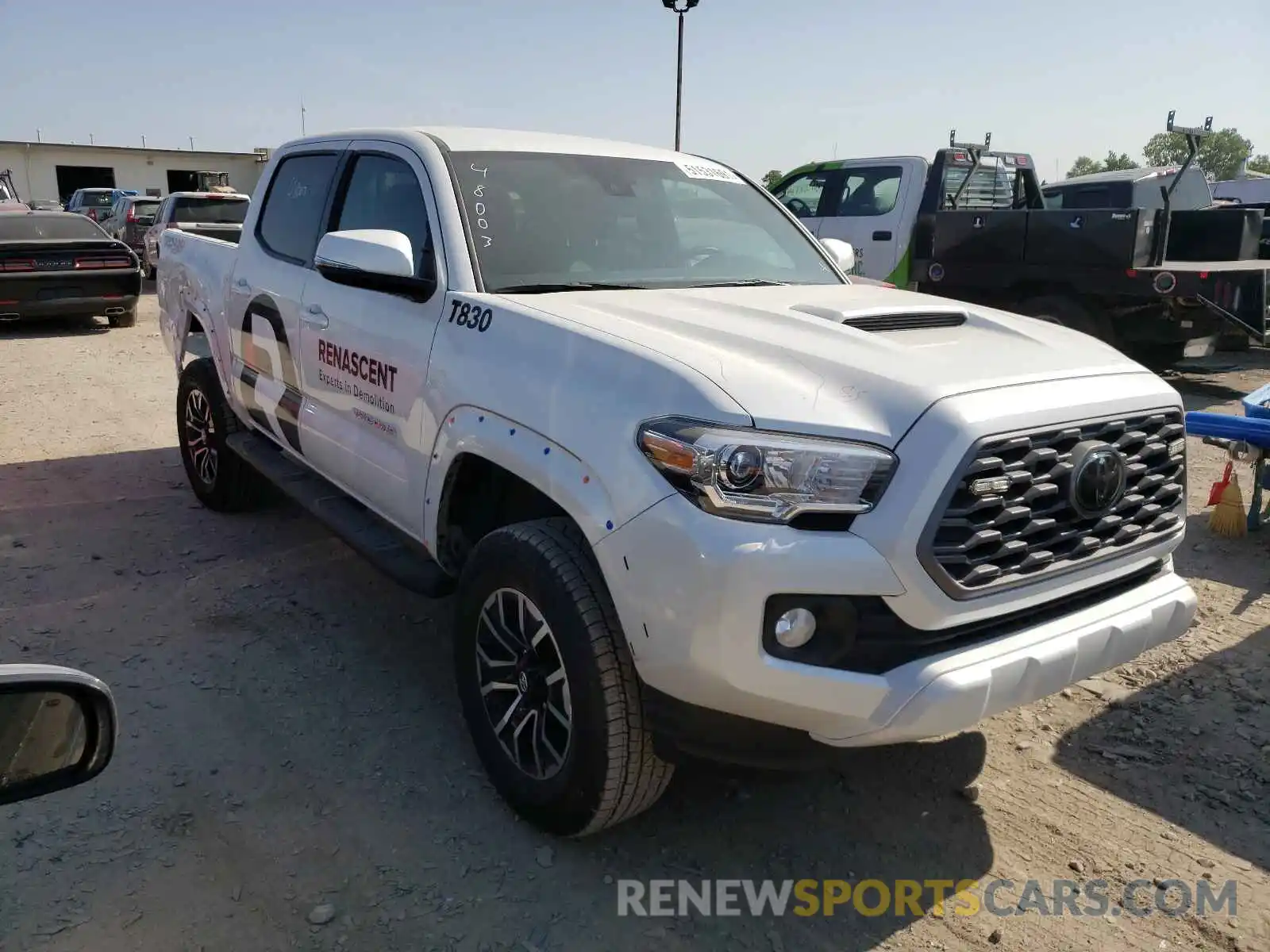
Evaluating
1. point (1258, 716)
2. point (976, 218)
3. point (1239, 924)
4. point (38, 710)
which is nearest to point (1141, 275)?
point (976, 218)

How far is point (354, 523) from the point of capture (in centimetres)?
389

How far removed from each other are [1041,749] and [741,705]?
1.59 m

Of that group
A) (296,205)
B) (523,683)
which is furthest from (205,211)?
(523,683)

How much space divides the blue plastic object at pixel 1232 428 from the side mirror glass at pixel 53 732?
4.71m

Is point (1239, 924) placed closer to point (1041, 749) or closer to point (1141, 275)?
point (1041, 749)

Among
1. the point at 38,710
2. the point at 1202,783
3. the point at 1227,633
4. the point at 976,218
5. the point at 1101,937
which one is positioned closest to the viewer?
the point at 38,710

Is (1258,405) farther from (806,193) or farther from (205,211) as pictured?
(205,211)

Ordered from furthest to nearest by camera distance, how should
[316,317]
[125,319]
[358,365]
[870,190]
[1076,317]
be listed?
[125,319] → [870,190] → [1076,317] → [316,317] → [358,365]

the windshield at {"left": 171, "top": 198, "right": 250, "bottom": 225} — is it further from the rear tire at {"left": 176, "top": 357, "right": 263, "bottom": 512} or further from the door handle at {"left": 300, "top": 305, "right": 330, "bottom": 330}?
the door handle at {"left": 300, "top": 305, "right": 330, "bottom": 330}

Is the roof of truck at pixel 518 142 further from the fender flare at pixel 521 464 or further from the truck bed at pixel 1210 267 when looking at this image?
the truck bed at pixel 1210 267

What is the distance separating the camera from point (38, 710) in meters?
1.30

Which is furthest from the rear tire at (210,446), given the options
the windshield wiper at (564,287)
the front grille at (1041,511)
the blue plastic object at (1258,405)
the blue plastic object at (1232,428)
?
the blue plastic object at (1258,405)

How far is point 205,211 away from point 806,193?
9.95 metres

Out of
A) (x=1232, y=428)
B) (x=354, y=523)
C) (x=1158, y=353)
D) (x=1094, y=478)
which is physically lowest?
(x=354, y=523)
